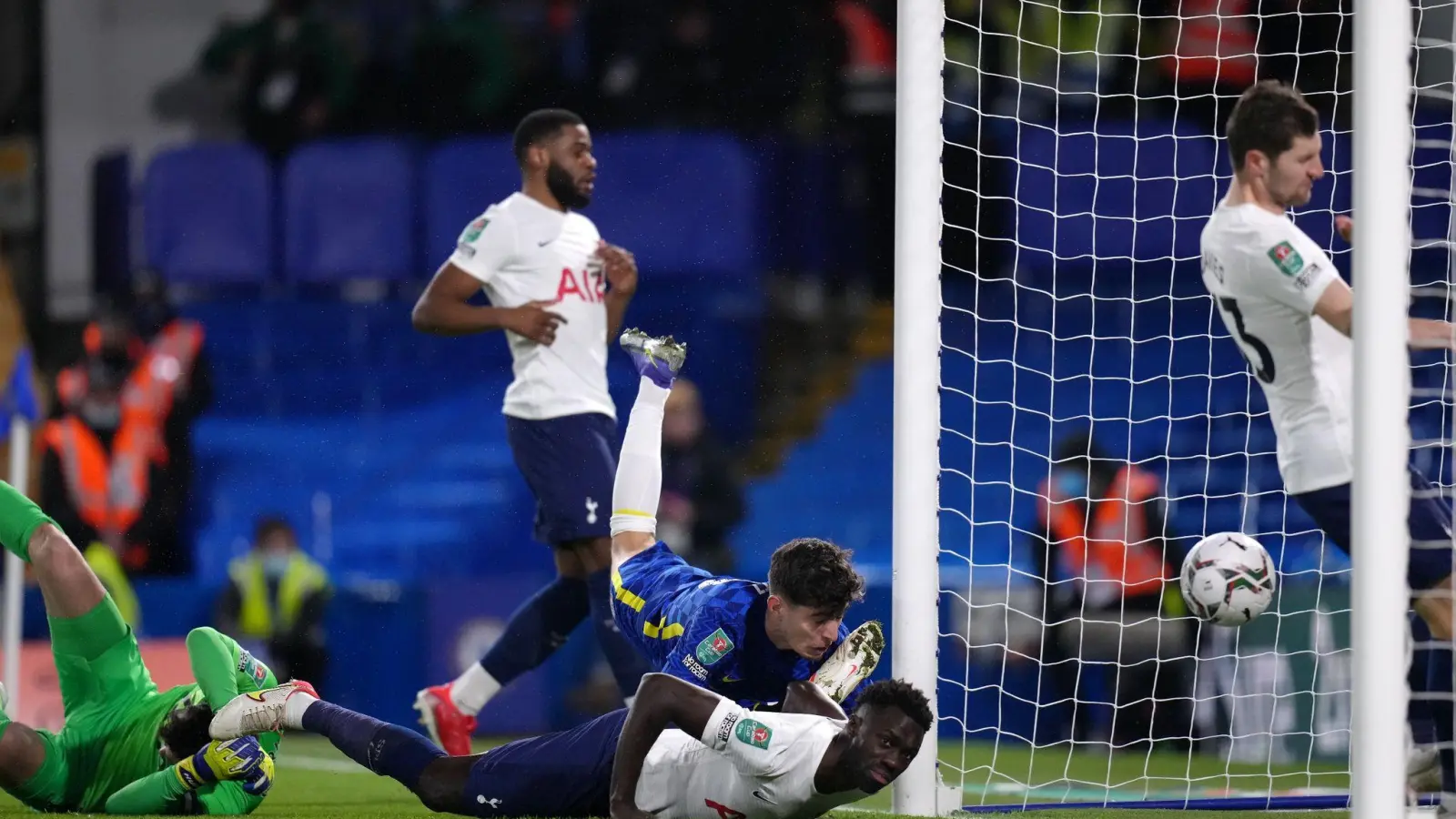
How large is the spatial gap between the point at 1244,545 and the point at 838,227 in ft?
25.5

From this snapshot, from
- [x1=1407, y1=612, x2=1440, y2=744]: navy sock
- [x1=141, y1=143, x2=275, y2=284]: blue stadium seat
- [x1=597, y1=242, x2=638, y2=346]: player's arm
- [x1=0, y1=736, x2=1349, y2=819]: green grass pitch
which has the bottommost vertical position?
[x1=0, y1=736, x2=1349, y2=819]: green grass pitch

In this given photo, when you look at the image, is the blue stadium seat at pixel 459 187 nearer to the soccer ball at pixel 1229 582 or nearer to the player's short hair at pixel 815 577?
the soccer ball at pixel 1229 582

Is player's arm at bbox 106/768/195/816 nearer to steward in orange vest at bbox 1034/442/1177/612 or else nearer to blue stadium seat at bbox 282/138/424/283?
→ steward in orange vest at bbox 1034/442/1177/612

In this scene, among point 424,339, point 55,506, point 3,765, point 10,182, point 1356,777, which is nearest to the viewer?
point 1356,777

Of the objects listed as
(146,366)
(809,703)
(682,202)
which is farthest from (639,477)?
(146,366)

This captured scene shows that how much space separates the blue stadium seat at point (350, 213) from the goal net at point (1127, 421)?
13.1 feet

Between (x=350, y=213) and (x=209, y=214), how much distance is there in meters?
1.15

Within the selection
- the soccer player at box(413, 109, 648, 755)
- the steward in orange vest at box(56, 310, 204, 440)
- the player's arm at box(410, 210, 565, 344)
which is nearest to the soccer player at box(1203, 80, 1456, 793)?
the soccer player at box(413, 109, 648, 755)

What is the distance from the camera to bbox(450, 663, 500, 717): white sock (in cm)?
598

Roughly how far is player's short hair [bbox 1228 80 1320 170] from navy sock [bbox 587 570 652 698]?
2404 millimetres

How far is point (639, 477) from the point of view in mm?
5129

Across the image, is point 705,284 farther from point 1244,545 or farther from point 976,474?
point 1244,545

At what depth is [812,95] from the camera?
12.8 meters

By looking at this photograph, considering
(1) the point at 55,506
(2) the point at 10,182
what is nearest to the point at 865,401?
(1) the point at 55,506
